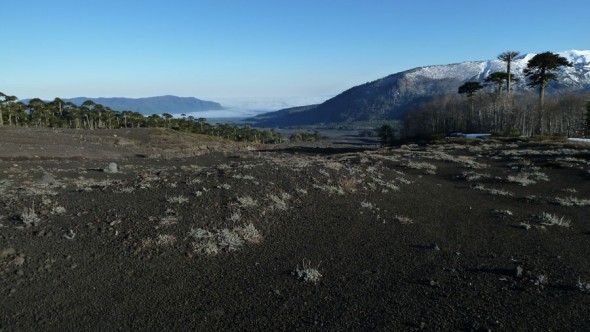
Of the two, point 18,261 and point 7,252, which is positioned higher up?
point 7,252

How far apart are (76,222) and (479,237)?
11556mm

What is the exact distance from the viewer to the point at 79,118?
10475 cm

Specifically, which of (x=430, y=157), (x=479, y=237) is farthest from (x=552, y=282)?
(x=430, y=157)

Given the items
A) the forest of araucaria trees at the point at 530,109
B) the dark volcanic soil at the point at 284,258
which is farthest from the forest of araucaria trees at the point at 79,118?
the dark volcanic soil at the point at 284,258

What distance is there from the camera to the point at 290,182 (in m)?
15.5

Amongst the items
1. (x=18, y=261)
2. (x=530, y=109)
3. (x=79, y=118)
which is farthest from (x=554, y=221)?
(x=79, y=118)

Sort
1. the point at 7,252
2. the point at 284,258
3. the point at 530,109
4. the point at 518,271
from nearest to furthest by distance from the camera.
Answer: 1. the point at 7,252
2. the point at 518,271
3. the point at 284,258
4. the point at 530,109

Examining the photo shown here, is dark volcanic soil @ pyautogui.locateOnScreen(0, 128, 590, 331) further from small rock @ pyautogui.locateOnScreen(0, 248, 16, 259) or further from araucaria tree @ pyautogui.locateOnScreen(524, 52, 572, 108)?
araucaria tree @ pyautogui.locateOnScreen(524, 52, 572, 108)

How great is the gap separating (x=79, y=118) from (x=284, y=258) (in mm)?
115035

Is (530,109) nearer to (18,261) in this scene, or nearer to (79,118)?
(18,261)

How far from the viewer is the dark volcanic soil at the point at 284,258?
640 cm

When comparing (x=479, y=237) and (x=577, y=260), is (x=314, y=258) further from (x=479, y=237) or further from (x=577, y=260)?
(x=577, y=260)

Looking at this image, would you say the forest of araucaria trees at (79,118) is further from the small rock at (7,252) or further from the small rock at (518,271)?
the small rock at (518,271)

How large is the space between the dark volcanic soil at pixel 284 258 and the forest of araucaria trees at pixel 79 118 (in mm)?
85853
